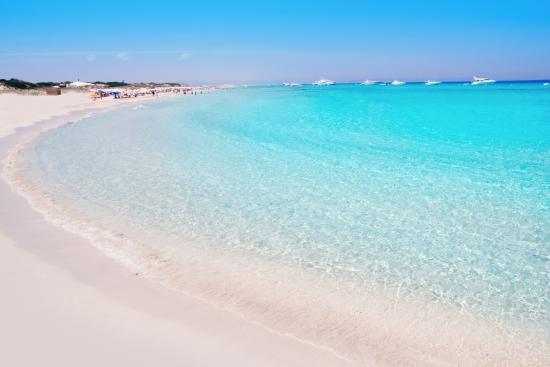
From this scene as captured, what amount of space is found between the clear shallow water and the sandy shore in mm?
1372

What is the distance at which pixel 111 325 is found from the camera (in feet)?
15.7

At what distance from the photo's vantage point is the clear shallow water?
6340 mm

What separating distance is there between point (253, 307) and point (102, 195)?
267 inches

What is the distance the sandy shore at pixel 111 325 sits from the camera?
13.9ft

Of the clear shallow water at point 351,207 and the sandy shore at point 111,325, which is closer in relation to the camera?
the sandy shore at point 111,325

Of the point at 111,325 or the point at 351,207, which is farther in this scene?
the point at 351,207

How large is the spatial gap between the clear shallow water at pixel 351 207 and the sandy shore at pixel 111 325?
137 cm

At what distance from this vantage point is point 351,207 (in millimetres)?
9656

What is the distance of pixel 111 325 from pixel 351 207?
612 centimetres

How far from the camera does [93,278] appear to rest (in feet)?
19.8

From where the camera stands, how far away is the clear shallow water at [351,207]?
634 centimetres

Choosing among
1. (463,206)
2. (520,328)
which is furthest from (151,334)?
(463,206)

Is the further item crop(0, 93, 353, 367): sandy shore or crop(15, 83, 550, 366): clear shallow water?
crop(15, 83, 550, 366): clear shallow water

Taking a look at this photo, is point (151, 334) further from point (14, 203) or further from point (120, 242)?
point (14, 203)
